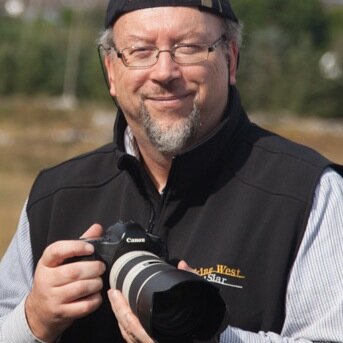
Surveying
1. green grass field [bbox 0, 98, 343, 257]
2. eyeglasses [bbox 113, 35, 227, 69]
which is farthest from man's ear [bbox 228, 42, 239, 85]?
green grass field [bbox 0, 98, 343, 257]

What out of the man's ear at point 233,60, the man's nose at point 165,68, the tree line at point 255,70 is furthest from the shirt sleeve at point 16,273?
the tree line at point 255,70

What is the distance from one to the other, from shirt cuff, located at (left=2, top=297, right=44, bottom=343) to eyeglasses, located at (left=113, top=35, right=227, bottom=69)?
30.1 inches

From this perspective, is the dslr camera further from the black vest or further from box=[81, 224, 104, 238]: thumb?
the black vest

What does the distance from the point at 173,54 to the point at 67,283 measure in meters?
0.77

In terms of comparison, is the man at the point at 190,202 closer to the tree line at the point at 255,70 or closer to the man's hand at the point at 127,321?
the man's hand at the point at 127,321

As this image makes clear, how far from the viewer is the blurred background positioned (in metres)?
34.5

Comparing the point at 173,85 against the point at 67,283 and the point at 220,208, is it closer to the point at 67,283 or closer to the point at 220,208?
the point at 220,208

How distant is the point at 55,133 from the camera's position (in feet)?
119

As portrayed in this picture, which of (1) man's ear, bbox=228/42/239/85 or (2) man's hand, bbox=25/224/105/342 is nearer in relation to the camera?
(2) man's hand, bbox=25/224/105/342

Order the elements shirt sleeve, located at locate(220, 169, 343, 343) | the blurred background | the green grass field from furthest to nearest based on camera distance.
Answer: the blurred background, the green grass field, shirt sleeve, located at locate(220, 169, 343, 343)

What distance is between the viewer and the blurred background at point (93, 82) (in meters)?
34.5

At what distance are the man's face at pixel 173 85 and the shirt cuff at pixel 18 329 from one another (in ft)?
2.04

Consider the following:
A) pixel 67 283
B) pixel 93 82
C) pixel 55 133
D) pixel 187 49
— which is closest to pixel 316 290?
pixel 67 283

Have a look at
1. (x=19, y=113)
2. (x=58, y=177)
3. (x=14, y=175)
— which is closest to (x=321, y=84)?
(x=19, y=113)
